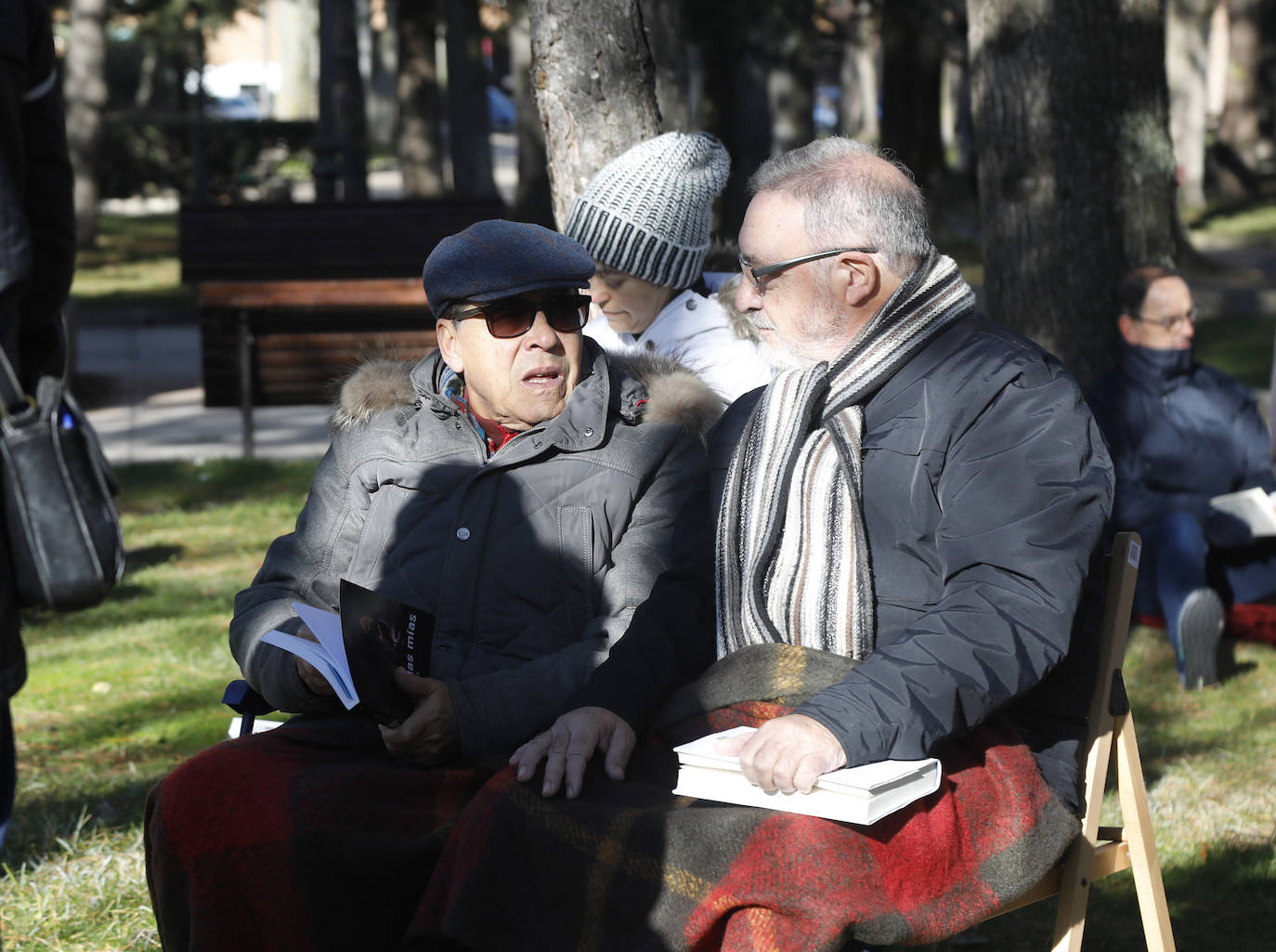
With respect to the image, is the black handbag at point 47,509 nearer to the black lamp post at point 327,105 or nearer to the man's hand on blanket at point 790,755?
the man's hand on blanket at point 790,755

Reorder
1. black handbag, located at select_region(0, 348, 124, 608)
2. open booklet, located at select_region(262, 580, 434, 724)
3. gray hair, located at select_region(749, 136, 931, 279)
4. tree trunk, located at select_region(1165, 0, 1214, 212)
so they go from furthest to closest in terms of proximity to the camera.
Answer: tree trunk, located at select_region(1165, 0, 1214, 212), gray hair, located at select_region(749, 136, 931, 279), open booklet, located at select_region(262, 580, 434, 724), black handbag, located at select_region(0, 348, 124, 608)

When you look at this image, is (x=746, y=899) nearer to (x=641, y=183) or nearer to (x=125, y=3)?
(x=641, y=183)

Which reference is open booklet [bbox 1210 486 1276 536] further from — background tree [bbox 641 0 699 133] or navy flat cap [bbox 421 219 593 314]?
navy flat cap [bbox 421 219 593 314]

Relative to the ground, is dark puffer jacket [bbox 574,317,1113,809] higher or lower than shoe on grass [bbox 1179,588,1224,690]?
higher

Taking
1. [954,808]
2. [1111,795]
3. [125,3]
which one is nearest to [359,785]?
[954,808]

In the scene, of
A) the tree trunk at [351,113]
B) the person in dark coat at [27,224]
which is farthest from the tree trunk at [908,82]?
the person in dark coat at [27,224]

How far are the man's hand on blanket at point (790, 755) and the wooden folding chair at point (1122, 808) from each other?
1.83 feet

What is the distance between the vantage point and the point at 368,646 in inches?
111

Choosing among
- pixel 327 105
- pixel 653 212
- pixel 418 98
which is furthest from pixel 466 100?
pixel 653 212

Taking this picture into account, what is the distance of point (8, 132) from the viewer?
2111 millimetres

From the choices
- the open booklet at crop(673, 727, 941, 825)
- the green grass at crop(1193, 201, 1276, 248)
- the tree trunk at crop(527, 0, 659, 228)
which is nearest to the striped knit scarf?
the open booklet at crop(673, 727, 941, 825)

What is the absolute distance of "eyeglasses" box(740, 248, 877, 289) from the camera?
3.06 meters

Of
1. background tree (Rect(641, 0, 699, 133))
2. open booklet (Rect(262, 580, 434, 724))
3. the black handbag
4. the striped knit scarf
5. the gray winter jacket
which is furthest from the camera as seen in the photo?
background tree (Rect(641, 0, 699, 133))

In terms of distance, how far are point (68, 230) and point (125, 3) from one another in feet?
87.4
